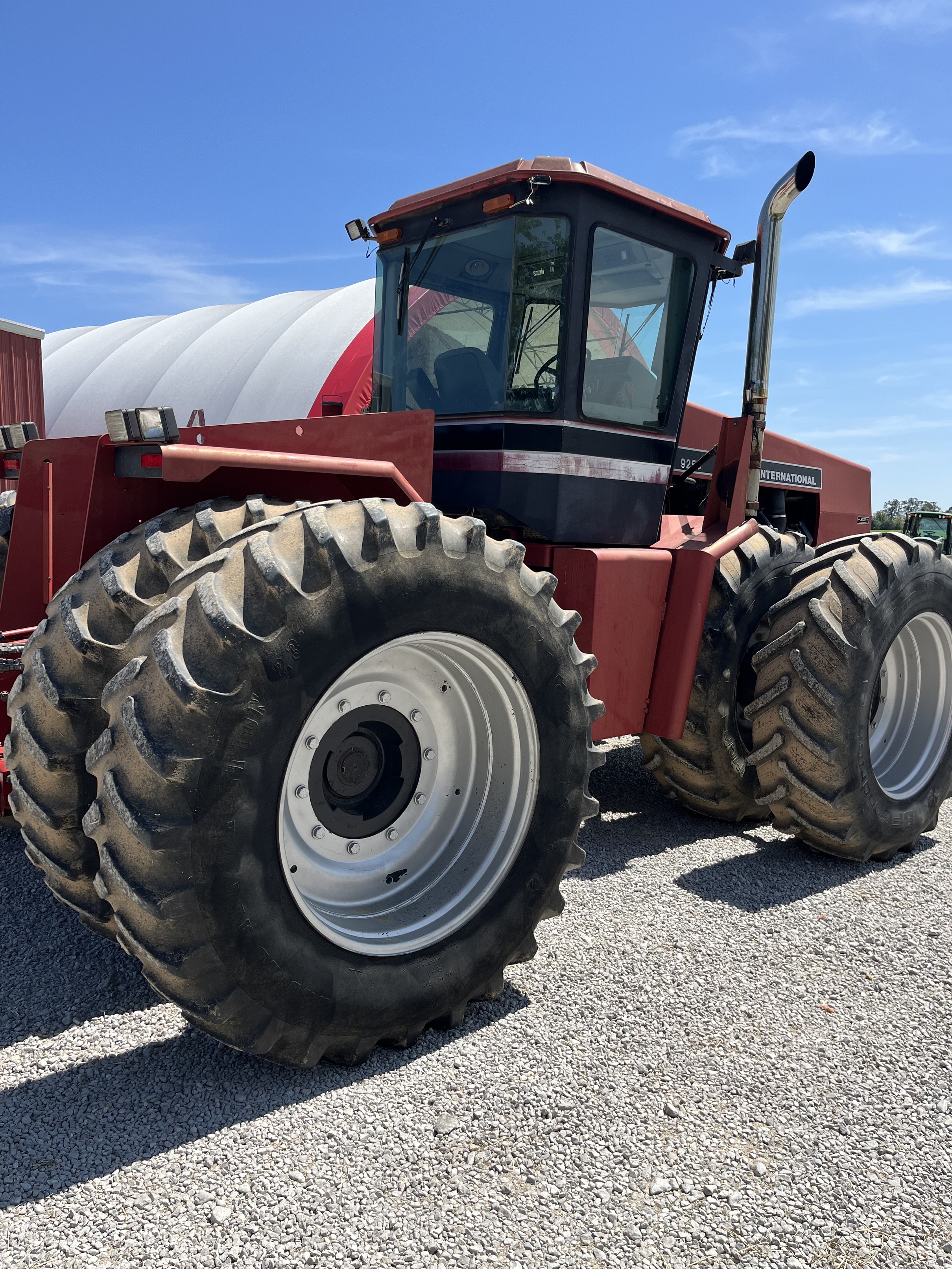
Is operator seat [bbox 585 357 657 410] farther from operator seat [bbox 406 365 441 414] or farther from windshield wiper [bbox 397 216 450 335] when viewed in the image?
windshield wiper [bbox 397 216 450 335]

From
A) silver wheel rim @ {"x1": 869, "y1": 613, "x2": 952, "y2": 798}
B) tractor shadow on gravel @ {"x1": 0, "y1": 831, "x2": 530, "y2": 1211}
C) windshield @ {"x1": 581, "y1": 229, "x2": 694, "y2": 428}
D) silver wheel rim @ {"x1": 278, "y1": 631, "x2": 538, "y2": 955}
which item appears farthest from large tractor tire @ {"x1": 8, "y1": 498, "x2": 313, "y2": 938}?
silver wheel rim @ {"x1": 869, "y1": 613, "x2": 952, "y2": 798}

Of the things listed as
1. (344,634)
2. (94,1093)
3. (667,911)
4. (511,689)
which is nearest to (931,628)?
(667,911)

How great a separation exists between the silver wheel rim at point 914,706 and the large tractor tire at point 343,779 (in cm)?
235

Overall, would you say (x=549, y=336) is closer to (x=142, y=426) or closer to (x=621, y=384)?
(x=621, y=384)

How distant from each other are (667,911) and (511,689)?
1.35 m

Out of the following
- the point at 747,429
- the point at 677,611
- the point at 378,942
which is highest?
the point at 747,429

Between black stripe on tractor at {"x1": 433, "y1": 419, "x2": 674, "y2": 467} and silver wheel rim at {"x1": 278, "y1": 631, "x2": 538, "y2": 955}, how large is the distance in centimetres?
131

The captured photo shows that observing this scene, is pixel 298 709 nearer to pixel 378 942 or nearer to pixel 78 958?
pixel 378 942

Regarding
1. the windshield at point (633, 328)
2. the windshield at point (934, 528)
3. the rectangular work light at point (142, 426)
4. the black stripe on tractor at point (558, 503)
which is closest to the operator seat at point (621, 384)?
the windshield at point (633, 328)

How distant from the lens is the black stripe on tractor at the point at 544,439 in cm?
382

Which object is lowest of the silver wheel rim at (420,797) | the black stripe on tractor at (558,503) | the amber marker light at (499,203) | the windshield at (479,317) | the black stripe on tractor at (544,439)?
the silver wheel rim at (420,797)

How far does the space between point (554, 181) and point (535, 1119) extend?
322 centimetres

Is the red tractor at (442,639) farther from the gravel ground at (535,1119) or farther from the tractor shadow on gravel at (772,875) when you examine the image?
the gravel ground at (535,1119)

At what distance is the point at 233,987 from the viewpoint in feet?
7.40
